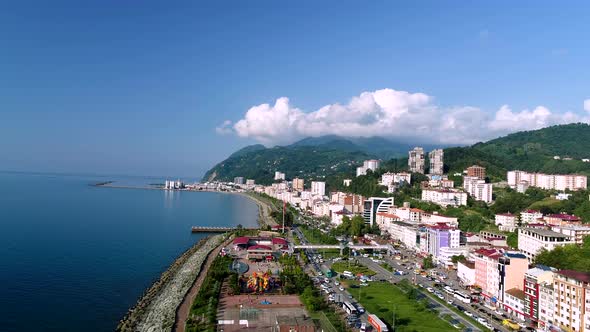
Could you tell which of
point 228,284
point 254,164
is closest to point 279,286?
point 228,284

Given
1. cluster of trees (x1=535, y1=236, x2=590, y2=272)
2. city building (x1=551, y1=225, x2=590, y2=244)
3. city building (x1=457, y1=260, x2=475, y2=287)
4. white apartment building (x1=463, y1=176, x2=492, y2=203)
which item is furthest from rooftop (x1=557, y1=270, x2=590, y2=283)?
white apartment building (x1=463, y1=176, x2=492, y2=203)

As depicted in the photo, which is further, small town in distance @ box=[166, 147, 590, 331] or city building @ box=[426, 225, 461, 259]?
city building @ box=[426, 225, 461, 259]

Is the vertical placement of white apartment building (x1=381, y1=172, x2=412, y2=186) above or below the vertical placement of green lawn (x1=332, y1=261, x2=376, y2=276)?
above

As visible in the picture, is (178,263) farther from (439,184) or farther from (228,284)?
(439,184)

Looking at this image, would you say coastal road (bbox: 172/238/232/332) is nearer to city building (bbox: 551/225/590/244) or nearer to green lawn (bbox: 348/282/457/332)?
green lawn (bbox: 348/282/457/332)

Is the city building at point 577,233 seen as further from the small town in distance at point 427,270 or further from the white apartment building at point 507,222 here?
the white apartment building at point 507,222

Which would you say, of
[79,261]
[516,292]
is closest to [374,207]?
[516,292]
